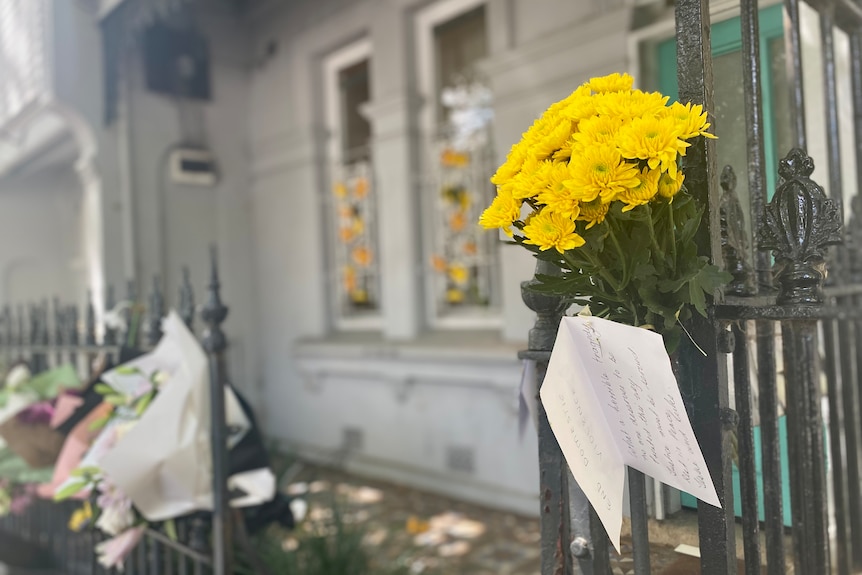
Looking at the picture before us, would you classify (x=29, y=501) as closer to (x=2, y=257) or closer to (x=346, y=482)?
(x=346, y=482)

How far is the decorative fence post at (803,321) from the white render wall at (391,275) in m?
1.57

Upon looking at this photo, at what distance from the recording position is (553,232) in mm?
683

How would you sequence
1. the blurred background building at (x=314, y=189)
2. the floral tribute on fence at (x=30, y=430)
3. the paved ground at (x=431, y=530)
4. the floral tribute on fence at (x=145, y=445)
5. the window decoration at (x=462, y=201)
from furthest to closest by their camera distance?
the window decoration at (x=462, y=201)
the blurred background building at (x=314, y=189)
the paved ground at (x=431, y=530)
the floral tribute on fence at (x=30, y=430)
the floral tribute on fence at (x=145, y=445)

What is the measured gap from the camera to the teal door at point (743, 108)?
0.89 m

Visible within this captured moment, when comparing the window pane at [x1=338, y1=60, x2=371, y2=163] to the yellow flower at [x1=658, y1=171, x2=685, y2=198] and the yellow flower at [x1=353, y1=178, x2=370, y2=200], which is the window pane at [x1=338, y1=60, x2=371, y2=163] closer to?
the yellow flower at [x1=353, y1=178, x2=370, y2=200]

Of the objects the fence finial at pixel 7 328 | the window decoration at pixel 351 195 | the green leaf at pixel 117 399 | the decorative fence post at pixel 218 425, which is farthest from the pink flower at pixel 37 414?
the window decoration at pixel 351 195

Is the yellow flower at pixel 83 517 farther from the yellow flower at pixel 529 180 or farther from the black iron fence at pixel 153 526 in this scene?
the yellow flower at pixel 529 180

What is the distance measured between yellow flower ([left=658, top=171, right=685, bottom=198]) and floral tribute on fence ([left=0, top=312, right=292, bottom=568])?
44.1 inches

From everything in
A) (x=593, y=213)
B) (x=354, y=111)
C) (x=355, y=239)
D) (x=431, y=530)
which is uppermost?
(x=354, y=111)

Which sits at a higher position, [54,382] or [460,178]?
[460,178]

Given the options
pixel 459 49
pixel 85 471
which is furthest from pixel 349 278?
pixel 85 471

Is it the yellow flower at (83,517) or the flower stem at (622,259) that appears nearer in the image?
the flower stem at (622,259)

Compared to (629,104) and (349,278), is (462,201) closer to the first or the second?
(349,278)

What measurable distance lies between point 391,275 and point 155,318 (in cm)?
275
